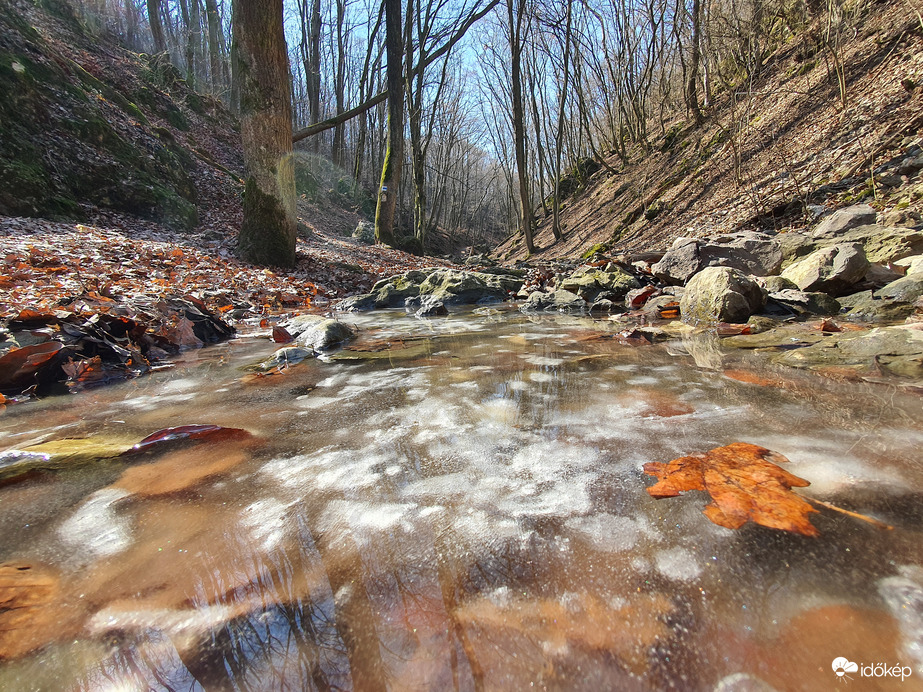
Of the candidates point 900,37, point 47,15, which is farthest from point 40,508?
point 47,15

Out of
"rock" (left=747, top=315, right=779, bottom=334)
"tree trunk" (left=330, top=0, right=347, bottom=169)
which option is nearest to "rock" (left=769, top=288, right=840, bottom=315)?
"rock" (left=747, top=315, right=779, bottom=334)

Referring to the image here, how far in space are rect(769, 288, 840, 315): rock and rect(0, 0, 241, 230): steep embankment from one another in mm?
8868

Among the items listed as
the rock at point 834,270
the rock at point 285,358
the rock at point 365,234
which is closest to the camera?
the rock at point 285,358

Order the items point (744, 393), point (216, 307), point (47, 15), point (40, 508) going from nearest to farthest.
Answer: point (40, 508) → point (744, 393) → point (216, 307) → point (47, 15)

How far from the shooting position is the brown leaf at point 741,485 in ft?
3.27

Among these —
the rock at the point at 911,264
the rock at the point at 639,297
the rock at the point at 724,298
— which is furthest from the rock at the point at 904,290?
the rock at the point at 639,297

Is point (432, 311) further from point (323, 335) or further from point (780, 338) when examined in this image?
point (780, 338)

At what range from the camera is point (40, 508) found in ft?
3.89

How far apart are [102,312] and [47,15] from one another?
13.0 meters

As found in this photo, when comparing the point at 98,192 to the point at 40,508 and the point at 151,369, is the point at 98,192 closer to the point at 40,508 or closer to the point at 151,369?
the point at 151,369

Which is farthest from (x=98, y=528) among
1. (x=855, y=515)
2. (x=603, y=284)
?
(x=603, y=284)

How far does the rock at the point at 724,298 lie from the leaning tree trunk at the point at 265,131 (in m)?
5.86

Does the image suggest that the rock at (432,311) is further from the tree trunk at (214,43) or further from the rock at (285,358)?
the tree trunk at (214,43)

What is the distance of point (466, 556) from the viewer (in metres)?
0.95
